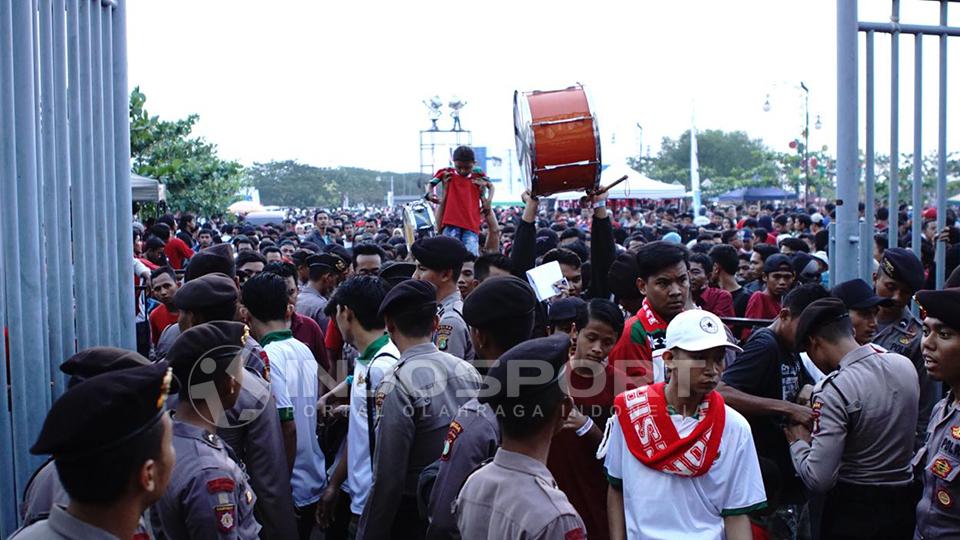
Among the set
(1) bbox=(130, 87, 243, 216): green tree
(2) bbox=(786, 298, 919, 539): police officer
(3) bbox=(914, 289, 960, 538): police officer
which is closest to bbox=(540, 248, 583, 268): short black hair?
(2) bbox=(786, 298, 919, 539): police officer

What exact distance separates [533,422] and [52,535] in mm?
1460

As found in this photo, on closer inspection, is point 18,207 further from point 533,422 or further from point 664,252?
point 664,252

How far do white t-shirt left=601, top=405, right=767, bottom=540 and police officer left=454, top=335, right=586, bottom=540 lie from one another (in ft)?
1.85

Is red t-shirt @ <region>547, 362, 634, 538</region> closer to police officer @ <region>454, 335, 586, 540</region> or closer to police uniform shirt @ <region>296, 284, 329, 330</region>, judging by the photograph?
police officer @ <region>454, 335, 586, 540</region>

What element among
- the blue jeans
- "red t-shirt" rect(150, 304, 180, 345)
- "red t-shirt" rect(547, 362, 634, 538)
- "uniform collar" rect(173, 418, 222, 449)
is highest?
the blue jeans

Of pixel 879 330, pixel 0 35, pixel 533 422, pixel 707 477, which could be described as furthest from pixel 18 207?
pixel 879 330

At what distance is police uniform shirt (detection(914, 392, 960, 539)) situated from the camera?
3.52 metres

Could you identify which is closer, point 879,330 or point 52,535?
point 52,535

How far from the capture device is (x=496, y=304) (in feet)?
12.0

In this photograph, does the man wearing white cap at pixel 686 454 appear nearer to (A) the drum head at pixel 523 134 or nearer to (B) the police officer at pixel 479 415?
(B) the police officer at pixel 479 415

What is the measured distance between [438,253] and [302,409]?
4.60 ft

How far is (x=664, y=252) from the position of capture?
4.88 m

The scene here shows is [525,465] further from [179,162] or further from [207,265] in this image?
[179,162]

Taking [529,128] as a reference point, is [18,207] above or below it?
below
